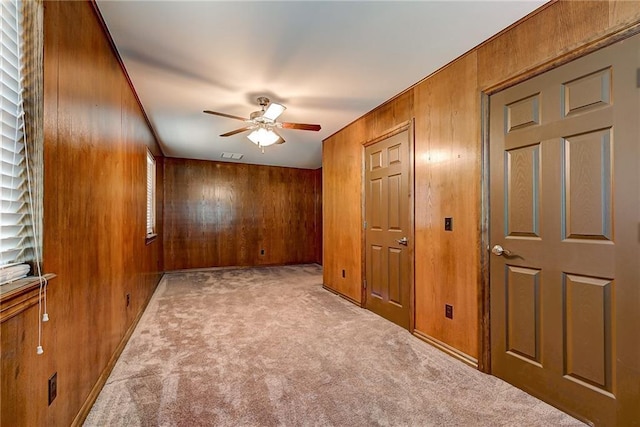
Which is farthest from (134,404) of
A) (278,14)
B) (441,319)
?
(278,14)

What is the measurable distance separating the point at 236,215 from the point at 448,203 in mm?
5026

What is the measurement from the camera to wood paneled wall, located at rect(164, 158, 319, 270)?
6125mm

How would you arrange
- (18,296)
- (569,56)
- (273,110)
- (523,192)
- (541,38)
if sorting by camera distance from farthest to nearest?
(273,110)
(523,192)
(541,38)
(569,56)
(18,296)

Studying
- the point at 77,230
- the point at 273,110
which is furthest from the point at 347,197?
the point at 77,230

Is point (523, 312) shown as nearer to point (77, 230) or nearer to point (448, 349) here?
point (448, 349)

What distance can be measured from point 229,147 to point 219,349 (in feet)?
12.0

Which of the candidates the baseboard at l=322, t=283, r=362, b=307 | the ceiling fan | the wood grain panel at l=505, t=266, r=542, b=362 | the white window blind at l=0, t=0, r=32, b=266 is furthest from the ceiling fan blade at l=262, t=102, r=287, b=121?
the baseboard at l=322, t=283, r=362, b=307

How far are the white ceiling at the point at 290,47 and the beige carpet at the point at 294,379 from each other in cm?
230

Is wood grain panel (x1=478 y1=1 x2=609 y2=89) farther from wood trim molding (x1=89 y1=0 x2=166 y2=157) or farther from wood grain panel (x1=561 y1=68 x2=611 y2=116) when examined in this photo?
wood trim molding (x1=89 y1=0 x2=166 y2=157)

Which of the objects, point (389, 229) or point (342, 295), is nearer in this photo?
point (389, 229)

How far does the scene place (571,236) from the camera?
1.71m

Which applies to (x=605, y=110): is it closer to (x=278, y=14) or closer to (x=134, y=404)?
(x=278, y=14)

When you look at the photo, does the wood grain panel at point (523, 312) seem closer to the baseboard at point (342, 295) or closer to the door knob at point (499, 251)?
the door knob at point (499, 251)

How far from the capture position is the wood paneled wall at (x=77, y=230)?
3.92 feet
